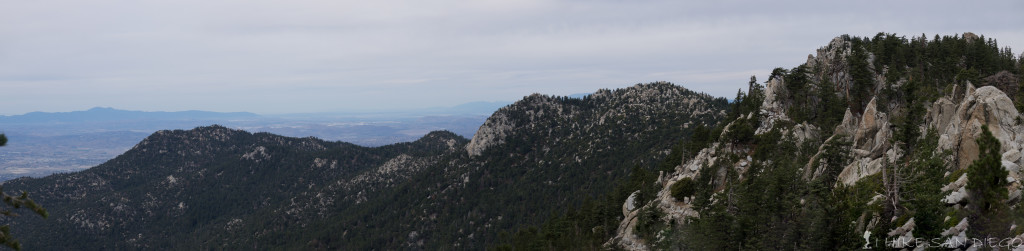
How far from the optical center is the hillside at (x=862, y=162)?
2815 cm

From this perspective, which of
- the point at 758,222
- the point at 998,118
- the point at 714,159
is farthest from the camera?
the point at 714,159

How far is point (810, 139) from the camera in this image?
67500 millimetres

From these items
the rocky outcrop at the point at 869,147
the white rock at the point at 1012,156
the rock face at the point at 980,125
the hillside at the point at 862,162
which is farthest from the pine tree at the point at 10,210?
the rocky outcrop at the point at 869,147

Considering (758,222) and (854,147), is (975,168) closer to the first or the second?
(758,222)

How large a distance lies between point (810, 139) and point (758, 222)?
26.1 m

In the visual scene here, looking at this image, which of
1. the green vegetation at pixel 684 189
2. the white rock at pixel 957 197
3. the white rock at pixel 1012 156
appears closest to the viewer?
the white rock at pixel 957 197

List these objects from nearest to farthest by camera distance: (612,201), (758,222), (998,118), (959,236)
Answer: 1. (959,236)
2. (998,118)
3. (758,222)
4. (612,201)

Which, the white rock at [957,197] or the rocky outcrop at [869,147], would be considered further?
the rocky outcrop at [869,147]

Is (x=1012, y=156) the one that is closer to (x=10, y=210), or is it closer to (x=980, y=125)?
(x=980, y=125)

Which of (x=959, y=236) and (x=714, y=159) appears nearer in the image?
(x=959, y=236)

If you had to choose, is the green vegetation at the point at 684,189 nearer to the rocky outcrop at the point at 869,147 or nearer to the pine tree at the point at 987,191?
the rocky outcrop at the point at 869,147

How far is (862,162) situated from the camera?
154 feet

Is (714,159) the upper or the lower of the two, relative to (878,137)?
lower

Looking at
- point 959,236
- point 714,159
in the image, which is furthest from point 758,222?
point 714,159
